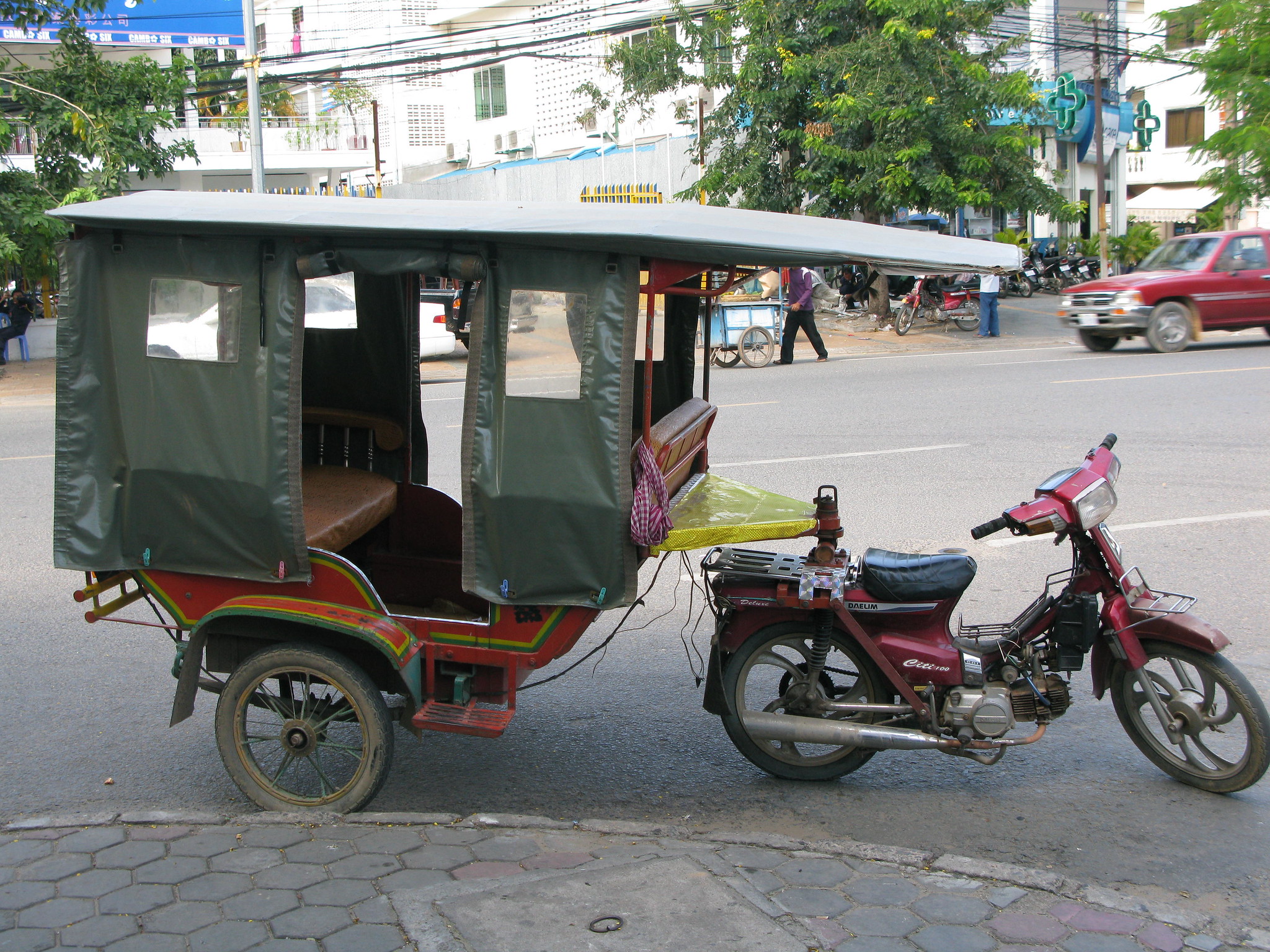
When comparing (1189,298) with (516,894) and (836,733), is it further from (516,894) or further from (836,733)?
(516,894)

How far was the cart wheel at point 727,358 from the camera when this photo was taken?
16.8 meters

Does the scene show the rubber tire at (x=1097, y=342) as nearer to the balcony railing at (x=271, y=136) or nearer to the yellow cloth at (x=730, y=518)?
the yellow cloth at (x=730, y=518)

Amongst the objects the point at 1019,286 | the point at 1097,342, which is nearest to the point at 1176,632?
the point at 1097,342

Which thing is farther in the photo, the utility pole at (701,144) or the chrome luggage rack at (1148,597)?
the utility pole at (701,144)

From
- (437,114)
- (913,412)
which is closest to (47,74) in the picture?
(913,412)

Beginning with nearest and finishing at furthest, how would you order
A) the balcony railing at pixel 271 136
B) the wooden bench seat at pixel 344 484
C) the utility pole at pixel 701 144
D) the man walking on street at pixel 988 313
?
the wooden bench seat at pixel 344 484
the man walking on street at pixel 988 313
the utility pole at pixel 701 144
the balcony railing at pixel 271 136

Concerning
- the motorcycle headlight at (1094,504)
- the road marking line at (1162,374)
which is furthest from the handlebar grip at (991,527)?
the road marking line at (1162,374)

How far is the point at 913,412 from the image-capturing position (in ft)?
37.5

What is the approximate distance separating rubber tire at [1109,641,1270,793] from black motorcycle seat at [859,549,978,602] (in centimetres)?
63

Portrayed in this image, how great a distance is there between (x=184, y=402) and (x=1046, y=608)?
9.86ft

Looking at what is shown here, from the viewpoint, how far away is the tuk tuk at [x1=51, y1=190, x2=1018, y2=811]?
3.49 metres

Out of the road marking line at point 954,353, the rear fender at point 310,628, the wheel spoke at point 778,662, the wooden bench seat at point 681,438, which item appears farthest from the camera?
the road marking line at point 954,353

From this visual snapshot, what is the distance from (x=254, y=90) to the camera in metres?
18.5

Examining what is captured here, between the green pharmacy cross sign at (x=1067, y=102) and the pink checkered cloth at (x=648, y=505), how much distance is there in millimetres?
30488
